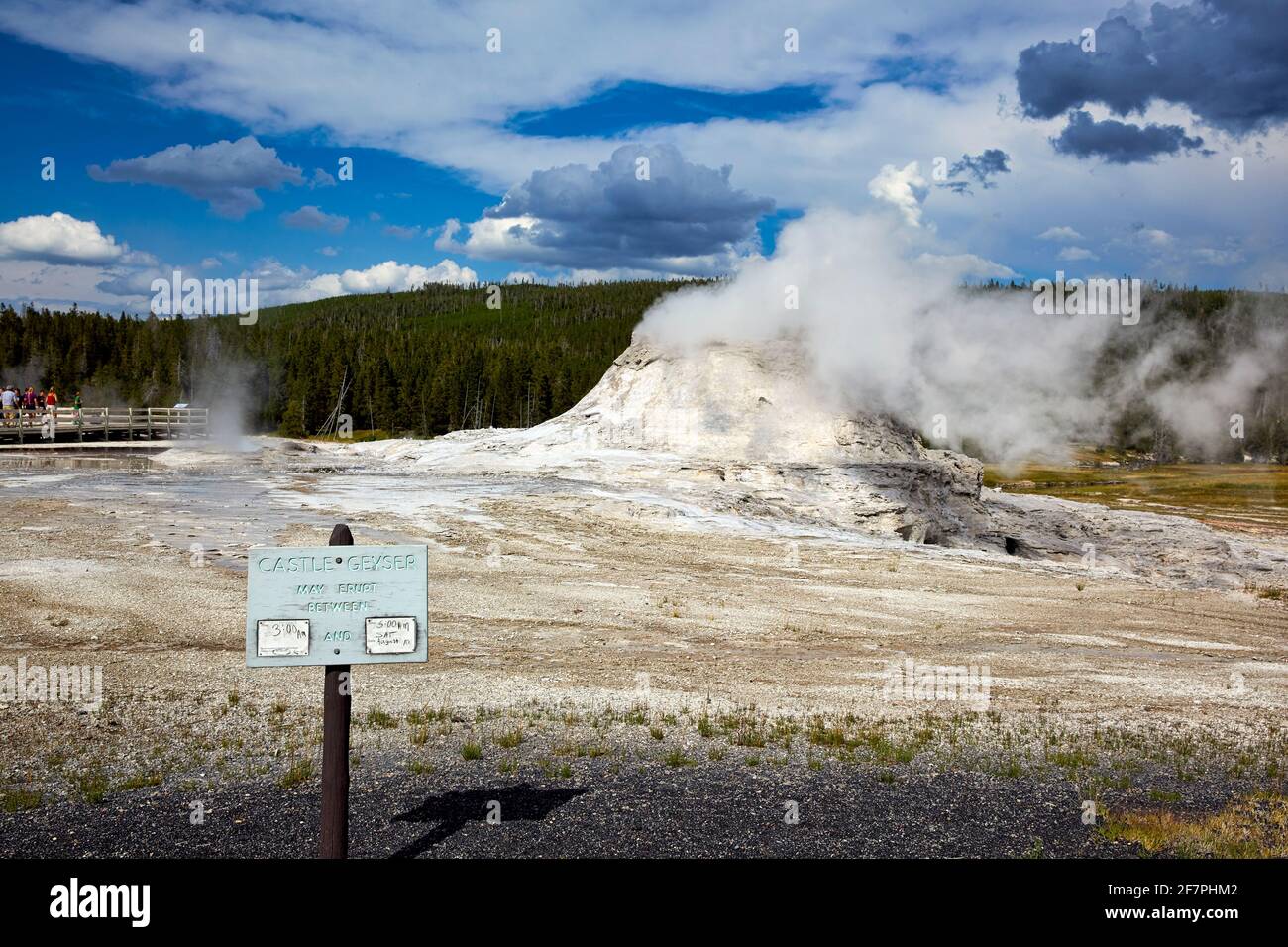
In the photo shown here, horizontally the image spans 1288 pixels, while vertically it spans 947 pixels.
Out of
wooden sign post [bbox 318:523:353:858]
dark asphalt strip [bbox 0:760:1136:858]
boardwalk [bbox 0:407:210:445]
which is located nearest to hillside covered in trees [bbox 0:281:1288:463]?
boardwalk [bbox 0:407:210:445]

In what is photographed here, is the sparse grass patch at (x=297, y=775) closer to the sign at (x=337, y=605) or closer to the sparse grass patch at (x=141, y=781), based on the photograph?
the sparse grass patch at (x=141, y=781)

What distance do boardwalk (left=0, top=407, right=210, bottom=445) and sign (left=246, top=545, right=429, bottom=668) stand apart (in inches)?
1640

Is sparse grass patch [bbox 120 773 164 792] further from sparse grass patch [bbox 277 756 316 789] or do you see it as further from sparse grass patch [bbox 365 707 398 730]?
sparse grass patch [bbox 365 707 398 730]

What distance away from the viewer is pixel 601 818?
719cm

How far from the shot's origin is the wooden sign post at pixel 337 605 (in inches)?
201

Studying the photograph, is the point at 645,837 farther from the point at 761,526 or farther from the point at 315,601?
the point at 761,526

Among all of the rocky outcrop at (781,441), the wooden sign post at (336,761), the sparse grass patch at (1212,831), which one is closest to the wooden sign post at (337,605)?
the wooden sign post at (336,761)

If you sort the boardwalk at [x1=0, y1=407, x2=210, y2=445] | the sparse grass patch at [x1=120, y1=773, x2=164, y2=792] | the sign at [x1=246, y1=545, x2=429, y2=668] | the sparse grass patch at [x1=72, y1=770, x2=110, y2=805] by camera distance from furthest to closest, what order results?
the boardwalk at [x1=0, y1=407, x2=210, y2=445]
the sparse grass patch at [x1=120, y1=773, x2=164, y2=792]
the sparse grass patch at [x1=72, y1=770, x2=110, y2=805]
the sign at [x1=246, y1=545, x2=429, y2=668]

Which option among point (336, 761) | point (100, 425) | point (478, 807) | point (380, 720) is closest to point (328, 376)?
point (100, 425)

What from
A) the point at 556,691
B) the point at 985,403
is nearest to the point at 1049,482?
the point at 985,403

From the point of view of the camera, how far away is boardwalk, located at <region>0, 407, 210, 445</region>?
135ft

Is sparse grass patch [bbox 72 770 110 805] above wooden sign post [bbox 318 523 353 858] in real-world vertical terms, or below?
below

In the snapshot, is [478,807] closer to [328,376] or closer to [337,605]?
[337,605]

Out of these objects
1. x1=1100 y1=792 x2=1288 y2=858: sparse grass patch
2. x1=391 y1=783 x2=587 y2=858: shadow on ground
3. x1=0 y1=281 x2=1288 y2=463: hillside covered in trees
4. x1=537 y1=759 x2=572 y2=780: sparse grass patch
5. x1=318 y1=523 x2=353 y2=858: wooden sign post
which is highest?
x1=0 y1=281 x2=1288 y2=463: hillside covered in trees
